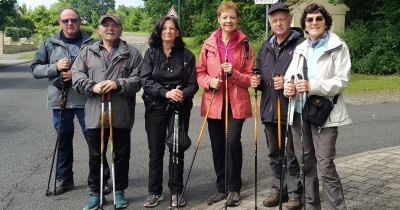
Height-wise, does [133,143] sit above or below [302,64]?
below

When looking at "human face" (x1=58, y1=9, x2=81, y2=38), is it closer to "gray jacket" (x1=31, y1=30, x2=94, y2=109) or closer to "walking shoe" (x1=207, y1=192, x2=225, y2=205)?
"gray jacket" (x1=31, y1=30, x2=94, y2=109)

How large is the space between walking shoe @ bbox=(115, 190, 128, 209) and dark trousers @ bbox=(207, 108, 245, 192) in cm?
107

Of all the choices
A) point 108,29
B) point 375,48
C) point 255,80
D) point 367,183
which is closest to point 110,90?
point 108,29

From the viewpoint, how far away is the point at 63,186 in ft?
18.8

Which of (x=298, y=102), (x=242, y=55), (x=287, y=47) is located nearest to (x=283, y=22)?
(x=287, y=47)

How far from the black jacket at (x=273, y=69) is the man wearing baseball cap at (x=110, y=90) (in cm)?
137

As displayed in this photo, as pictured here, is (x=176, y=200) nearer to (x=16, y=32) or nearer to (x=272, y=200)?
(x=272, y=200)

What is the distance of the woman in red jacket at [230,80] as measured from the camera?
4.89 m

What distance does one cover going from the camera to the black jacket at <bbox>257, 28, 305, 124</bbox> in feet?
15.5

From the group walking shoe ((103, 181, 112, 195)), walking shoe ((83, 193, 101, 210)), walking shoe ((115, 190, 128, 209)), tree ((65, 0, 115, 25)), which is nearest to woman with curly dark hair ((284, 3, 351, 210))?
walking shoe ((115, 190, 128, 209))

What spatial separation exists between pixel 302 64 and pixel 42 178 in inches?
153

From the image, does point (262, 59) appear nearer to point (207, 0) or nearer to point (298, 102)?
point (298, 102)

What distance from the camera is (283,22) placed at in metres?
4.70

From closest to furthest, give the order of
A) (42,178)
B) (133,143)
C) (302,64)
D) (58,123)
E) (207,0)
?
(302,64) < (58,123) < (42,178) < (133,143) < (207,0)
